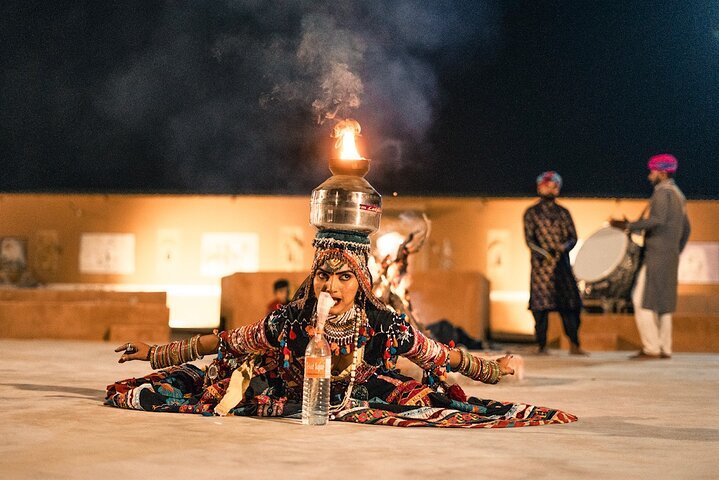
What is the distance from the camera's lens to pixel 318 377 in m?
5.55

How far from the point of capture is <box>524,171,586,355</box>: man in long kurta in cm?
1277

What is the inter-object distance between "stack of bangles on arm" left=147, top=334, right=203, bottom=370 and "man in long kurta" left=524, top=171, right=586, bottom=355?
703 centimetres

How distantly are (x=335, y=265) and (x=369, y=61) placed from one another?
1249 centimetres

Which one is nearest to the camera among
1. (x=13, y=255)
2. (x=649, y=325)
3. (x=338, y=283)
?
(x=338, y=283)

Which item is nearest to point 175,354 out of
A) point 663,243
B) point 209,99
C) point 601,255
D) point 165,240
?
point 663,243

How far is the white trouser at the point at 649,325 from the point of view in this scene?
41.1ft

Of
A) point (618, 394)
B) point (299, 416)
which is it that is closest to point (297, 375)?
point (299, 416)

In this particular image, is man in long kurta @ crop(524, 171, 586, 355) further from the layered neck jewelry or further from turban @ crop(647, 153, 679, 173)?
the layered neck jewelry

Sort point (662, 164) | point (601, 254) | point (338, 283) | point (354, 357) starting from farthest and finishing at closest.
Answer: point (601, 254) → point (662, 164) → point (354, 357) → point (338, 283)

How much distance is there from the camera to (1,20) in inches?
855

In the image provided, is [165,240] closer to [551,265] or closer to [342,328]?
[551,265]

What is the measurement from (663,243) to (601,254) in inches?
58.6

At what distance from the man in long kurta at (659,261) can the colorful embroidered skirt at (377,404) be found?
6.49m

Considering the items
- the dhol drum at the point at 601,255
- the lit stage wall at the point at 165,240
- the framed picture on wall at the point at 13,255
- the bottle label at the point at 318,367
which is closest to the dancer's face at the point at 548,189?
the dhol drum at the point at 601,255
